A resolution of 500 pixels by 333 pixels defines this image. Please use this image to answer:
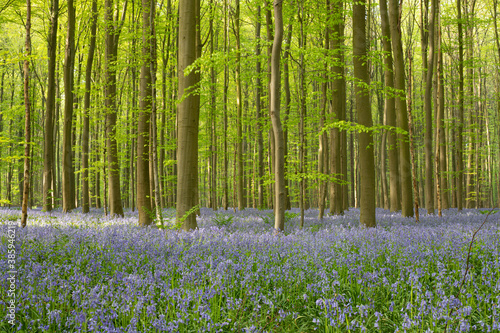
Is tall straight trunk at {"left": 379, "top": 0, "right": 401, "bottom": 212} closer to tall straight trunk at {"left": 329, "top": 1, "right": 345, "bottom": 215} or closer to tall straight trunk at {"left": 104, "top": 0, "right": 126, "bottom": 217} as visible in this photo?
tall straight trunk at {"left": 329, "top": 1, "right": 345, "bottom": 215}

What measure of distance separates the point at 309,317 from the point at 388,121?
37.9 feet

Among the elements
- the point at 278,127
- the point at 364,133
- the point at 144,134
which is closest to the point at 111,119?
the point at 144,134

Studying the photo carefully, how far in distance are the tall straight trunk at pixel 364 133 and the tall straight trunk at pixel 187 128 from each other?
469 cm

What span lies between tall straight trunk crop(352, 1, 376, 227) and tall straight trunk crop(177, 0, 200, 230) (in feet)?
15.4

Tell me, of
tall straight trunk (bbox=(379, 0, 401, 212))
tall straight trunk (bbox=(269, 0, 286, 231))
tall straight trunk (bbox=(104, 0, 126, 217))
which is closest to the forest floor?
tall straight trunk (bbox=(269, 0, 286, 231))

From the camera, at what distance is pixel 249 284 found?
428cm

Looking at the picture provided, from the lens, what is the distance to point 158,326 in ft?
9.82

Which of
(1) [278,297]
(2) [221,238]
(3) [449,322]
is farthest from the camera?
(2) [221,238]

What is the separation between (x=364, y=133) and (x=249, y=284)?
6677 mm

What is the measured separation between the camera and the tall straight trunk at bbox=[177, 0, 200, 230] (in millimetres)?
8148

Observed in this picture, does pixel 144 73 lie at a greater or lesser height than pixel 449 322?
greater

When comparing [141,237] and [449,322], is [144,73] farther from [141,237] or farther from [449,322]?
[449,322]

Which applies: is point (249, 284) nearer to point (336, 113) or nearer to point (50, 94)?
point (336, 113)

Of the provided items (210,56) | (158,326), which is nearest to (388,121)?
(210,56)
